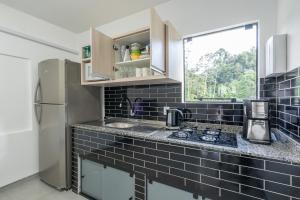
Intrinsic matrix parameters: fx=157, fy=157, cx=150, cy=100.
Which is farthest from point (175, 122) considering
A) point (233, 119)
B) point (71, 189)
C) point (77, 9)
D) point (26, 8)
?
point (26, 8)

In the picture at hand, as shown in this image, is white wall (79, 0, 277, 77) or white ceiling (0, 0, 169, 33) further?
white ceiling (0, 0, 169, 33)

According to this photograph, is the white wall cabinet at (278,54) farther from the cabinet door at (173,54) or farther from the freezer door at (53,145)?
the freezer door at (53,145)

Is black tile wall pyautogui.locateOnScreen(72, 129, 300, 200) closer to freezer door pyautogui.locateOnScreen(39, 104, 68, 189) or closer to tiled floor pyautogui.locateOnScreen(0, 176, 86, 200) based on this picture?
freezer door pyautogui.locateOnScreen(39, 104, 68, 189)

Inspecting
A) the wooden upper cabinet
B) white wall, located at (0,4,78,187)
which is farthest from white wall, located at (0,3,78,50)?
the wooden upper cabinet

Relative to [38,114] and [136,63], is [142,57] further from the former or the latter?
[38,114]

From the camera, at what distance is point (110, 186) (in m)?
1.70

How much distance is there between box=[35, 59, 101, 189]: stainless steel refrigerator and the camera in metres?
2.00

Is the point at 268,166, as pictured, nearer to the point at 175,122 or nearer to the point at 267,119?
the point at 267,119

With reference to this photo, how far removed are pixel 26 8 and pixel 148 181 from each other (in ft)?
8.69

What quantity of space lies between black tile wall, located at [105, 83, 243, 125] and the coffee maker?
345 mm

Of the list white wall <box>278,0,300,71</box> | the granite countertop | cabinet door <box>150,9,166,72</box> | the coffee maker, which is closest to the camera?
the granite countertop

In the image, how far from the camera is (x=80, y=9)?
2.13m

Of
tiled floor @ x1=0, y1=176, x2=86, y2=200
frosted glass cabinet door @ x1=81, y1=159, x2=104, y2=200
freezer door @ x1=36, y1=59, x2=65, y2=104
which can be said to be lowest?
tiled floor @ x1=0, y1=176, x2=86, y2=200

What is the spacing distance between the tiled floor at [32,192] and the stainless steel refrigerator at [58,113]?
0.08 metres
